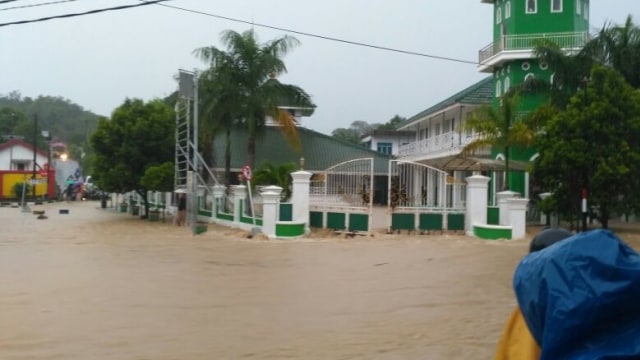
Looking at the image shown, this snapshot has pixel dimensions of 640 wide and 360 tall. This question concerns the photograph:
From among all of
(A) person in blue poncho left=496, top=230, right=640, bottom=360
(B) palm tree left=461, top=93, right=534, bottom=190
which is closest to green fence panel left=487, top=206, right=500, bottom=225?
(B) palm tree left=461, top=93, right=534, bottom=190

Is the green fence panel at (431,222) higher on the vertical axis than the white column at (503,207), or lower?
lower

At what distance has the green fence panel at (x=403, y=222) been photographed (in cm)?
2278

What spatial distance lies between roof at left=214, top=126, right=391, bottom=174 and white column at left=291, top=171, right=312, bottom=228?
1849 centimetres

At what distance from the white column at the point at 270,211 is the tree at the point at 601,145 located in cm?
847

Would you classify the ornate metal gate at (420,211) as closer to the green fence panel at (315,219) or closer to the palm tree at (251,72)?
the green fence panel at (315,219)

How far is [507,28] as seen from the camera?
109 ft

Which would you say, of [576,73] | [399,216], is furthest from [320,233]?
[576,73]

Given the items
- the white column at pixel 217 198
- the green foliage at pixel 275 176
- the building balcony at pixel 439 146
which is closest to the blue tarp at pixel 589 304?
the green foliage at pixel 275 176

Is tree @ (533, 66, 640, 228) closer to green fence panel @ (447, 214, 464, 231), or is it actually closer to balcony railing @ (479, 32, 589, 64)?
green fence panel @ (447, 214, 464, 231)

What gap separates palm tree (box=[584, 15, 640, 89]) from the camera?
27.9 metres

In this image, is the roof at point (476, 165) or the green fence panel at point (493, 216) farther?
the roof at point (476, 165)

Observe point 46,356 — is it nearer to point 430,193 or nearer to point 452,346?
point 452,346

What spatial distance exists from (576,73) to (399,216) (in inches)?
399

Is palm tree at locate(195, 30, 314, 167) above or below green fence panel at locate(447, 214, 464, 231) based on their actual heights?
above
